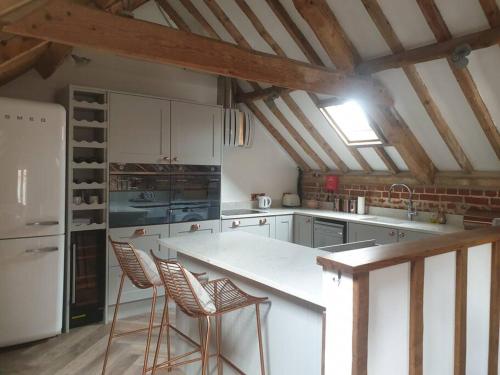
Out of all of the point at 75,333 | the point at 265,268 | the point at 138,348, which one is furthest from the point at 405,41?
the point at 75,333

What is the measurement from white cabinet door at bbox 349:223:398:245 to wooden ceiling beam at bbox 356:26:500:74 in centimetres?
166

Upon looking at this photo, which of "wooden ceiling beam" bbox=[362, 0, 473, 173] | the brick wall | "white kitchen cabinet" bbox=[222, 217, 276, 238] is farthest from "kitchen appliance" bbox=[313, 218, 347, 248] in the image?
"wooden ceiling beam" bbox=[362, 0, 473, 173]

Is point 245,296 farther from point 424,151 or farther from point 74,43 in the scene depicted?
point 424,151

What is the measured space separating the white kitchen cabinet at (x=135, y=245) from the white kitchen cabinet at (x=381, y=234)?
2.11 m

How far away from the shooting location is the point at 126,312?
393 centimetres

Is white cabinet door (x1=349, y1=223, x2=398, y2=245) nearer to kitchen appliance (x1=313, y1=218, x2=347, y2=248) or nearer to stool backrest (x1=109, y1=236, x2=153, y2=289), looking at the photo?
kitchen appliance (x1=313, y1=218, x2=347, y2=248)

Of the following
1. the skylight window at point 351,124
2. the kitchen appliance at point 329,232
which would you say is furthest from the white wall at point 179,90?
the skylight window at point 351,124

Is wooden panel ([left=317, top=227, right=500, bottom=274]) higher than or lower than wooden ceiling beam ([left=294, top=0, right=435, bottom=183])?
lower

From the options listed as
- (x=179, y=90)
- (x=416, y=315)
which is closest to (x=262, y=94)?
(x=179, y=90)

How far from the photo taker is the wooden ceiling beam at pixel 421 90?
3.08 meters

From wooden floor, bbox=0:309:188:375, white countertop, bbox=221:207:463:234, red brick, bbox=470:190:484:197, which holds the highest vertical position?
red brick, bbox=470:190:484:197

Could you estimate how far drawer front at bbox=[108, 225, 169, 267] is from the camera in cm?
374

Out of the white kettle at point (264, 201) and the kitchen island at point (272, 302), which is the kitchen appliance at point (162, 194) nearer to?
the white kettle at point (264, 201)

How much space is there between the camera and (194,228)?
4277 millimetres
